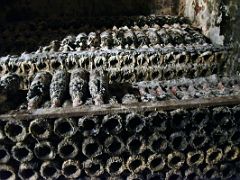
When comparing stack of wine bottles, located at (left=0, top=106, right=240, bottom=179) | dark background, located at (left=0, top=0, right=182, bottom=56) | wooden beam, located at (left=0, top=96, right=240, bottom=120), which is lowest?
stack of wine bottles, located at (left=0, top=106, right=240, bottom=179)

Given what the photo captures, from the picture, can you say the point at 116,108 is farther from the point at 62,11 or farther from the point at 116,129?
the point at 62,11

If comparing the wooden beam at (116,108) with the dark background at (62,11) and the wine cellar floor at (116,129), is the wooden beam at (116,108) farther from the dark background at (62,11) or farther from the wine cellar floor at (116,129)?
the dark background at (62,11)

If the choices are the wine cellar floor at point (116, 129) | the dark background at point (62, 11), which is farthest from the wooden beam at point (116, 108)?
the dark background at point (62, 11)

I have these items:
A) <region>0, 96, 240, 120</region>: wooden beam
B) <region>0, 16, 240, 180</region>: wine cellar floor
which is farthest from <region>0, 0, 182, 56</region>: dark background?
<region>0, 96, 240, 120</region>: wooden beam

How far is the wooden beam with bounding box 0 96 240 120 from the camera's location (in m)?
2.31

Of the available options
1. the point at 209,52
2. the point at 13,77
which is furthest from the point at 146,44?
the point at 13,77

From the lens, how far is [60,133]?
2359 mm

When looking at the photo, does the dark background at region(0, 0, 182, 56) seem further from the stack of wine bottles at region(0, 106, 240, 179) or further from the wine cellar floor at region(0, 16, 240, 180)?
the stack of wine bottles at region(0, 106, 240, 179)

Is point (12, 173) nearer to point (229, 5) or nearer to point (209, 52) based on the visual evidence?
point (209, 52)

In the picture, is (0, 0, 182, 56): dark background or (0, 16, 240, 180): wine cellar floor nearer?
(0, 16, 240, 180): wine cellar floor

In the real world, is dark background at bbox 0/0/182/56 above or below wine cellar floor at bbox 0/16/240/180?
above

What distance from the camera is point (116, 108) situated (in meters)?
2.38

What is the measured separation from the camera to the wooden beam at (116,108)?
2312mm

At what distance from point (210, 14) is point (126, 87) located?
155cm
